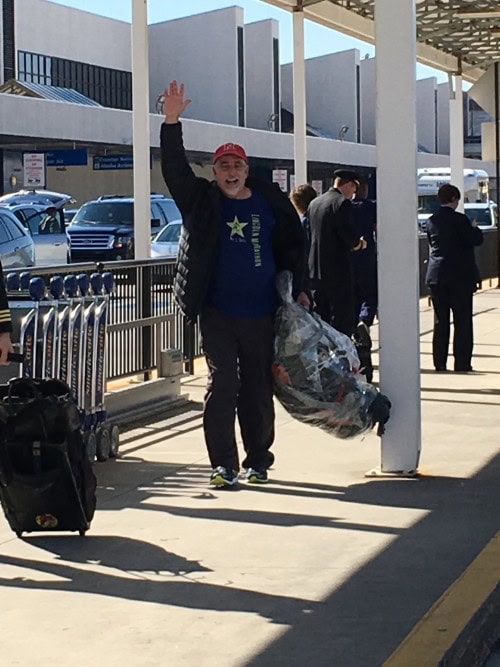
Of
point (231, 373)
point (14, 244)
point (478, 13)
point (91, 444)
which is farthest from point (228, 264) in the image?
point (14, 244)

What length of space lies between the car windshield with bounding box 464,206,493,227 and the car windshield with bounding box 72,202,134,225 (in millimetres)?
10349

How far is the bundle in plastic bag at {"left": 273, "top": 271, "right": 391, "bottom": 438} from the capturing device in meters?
8.29

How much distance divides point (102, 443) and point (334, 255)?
133 inches

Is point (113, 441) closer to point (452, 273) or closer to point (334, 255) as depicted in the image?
point (334, 255)

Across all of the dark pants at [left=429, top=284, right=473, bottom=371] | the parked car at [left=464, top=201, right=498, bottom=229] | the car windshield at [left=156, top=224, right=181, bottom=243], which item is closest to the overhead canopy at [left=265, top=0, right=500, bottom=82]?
the dark pants at [left=429, top=284, right=473, bottom=371]

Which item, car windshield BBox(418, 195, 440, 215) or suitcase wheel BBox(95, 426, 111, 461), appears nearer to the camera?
suitcase wheel BBox(95, 426, 111, 461)

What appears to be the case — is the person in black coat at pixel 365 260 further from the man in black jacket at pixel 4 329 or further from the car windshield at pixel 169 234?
the car windshield at pixel 169 234

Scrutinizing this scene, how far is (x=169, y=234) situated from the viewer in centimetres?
3080

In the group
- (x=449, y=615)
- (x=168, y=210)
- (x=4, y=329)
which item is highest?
(x=168, y=210)

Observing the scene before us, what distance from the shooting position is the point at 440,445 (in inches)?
383

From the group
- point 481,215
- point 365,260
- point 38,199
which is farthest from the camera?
point 481,215

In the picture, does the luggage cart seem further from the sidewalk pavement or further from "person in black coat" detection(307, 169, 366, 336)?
"person in black coat" detection(307, 169, 366, 336)

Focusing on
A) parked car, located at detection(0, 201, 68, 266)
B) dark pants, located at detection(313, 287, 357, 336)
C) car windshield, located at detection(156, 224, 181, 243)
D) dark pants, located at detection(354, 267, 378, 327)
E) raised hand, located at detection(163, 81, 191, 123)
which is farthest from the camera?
car windshield, located at detection(156, 224, 181, 243)

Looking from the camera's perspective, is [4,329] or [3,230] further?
[3,230]
